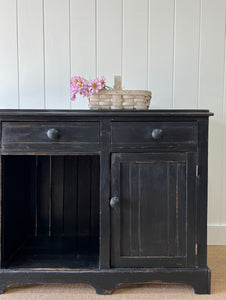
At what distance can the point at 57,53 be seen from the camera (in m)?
2.17

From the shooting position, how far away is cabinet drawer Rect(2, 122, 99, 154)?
1.59 metres

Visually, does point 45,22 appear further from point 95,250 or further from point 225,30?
point 95,250

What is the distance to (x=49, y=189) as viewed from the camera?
2129 mm

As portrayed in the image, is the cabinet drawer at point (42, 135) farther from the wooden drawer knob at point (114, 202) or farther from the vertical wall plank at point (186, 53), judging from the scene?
the vertical wall plank at point (186, 53)

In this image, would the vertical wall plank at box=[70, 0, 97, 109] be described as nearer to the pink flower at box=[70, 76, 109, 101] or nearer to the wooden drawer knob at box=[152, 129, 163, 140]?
the pink flower at box=[70, 76, 109, 101]

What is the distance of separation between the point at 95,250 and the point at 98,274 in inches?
11.0

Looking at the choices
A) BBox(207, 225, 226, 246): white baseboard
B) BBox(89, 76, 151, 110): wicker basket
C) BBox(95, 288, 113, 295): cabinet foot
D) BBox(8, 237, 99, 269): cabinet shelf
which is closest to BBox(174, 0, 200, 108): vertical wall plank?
BBox(89, 76, 151, 110): wicker basket

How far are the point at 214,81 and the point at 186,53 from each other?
248 millimetres

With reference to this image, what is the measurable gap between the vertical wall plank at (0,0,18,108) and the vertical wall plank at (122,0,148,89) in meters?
0.67

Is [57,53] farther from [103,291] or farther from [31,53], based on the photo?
[103,291]

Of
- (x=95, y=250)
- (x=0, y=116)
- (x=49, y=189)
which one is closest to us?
Result: (x=0, y=116)

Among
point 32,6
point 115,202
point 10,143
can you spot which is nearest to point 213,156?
point 115,202

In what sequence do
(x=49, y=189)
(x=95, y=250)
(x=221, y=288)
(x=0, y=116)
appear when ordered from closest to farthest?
(x=0, y=116) < (x=221, y=288) < (x=95, y=250) < (x=49, y=189)

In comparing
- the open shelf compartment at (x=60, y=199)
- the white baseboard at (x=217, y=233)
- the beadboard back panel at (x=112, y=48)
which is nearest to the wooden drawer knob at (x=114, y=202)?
the open shelf compartment at (x=60, y=199)
